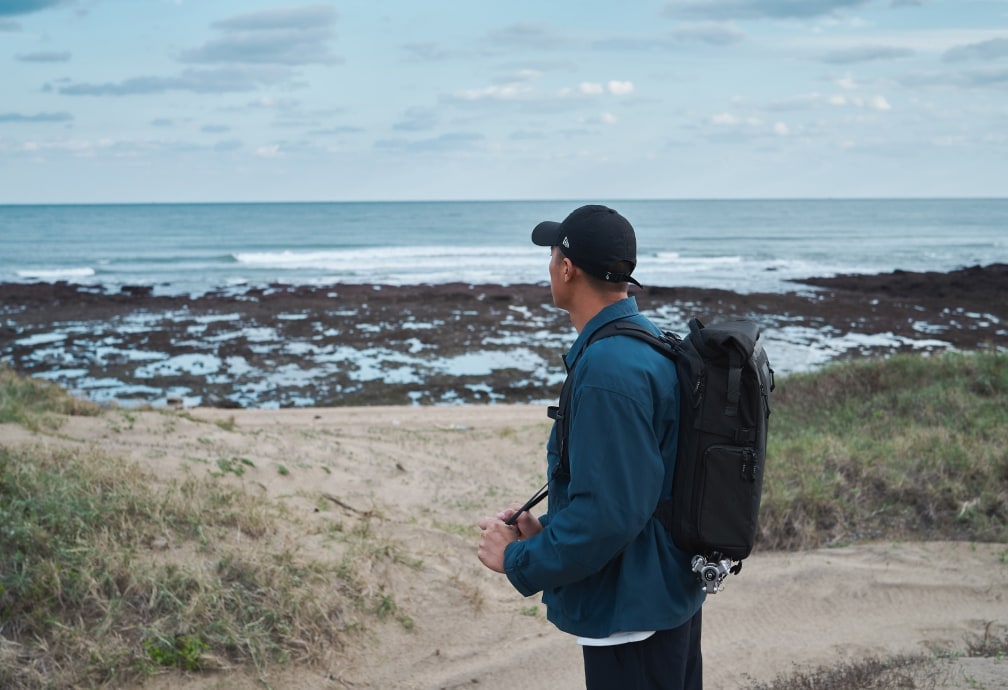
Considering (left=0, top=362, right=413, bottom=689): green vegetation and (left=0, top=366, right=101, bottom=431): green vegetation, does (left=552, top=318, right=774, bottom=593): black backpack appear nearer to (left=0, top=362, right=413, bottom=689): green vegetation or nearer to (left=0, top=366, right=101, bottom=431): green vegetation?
(left=0, top=362, right=413, bottom=689): green vegetation

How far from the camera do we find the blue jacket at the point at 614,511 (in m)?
2.30

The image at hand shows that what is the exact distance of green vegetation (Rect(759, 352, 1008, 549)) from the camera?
22.6 feet

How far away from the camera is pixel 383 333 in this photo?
23422mm

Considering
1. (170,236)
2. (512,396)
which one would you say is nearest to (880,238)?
(170,236)

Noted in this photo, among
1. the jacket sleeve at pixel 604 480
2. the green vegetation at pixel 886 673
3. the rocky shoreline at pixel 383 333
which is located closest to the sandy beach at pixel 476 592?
the green vegetation at pixel 886 673

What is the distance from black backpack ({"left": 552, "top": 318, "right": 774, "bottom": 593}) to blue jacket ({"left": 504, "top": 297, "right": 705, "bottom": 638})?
0.04 meters

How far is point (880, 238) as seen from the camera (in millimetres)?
72125

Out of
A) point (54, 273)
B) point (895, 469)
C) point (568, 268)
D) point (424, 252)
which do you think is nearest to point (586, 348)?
point (568, 268)

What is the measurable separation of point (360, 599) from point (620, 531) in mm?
3569

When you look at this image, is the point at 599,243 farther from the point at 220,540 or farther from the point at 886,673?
the point at 220,540

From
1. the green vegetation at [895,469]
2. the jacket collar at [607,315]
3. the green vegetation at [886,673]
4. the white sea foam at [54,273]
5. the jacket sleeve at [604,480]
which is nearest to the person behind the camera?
the jacket sleeve at [604,480]

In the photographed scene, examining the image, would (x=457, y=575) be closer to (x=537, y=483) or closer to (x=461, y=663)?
(x=461, y=663)

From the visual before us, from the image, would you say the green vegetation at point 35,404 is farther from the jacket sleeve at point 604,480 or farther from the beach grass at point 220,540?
the jacket sleeve at point 604,480

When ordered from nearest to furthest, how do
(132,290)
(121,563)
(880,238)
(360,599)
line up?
(121,563) < (360,599) < (132,290) < (880,238)
